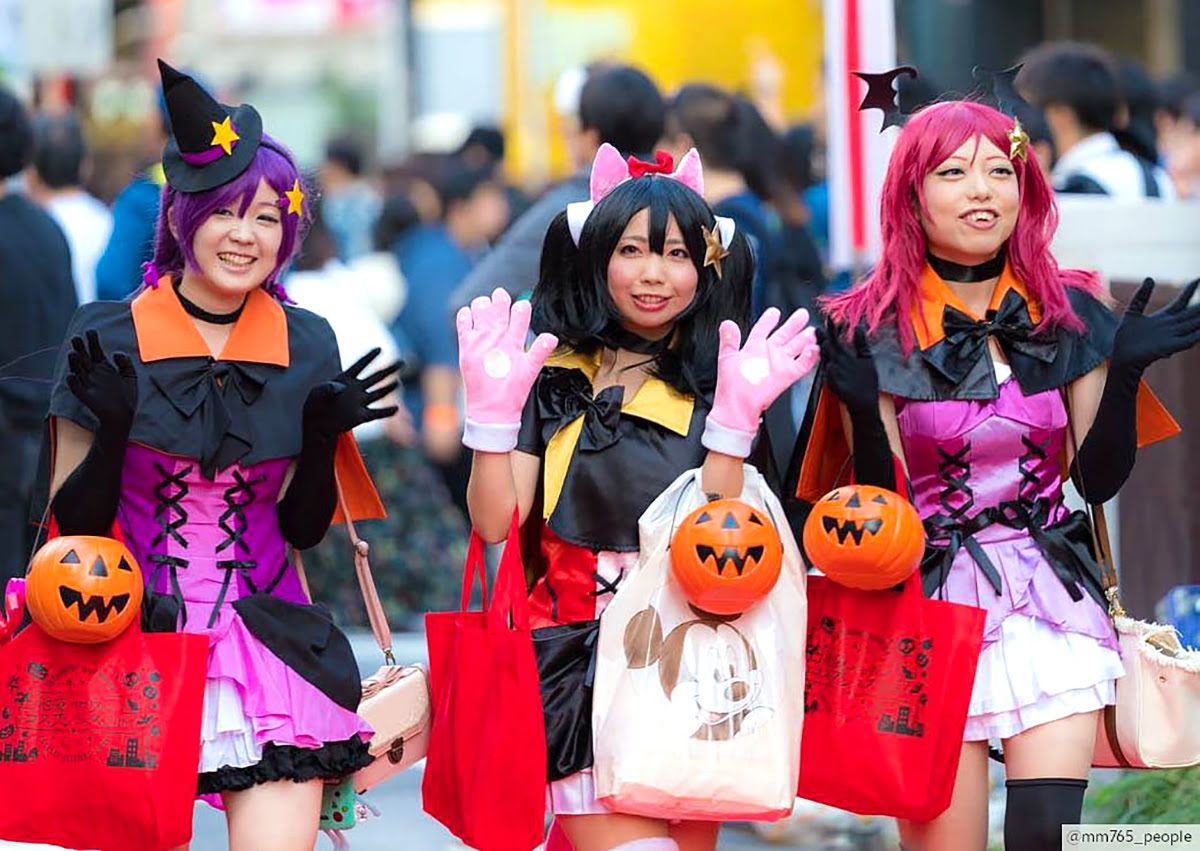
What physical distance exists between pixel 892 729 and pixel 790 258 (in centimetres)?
376

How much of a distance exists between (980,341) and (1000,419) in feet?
0.57

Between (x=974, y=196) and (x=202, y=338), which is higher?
(x=974, y=196)

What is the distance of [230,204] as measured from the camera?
4.35 m

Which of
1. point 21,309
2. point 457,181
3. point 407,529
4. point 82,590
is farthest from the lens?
point 457,181

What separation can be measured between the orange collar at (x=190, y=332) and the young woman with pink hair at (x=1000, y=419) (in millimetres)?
1167

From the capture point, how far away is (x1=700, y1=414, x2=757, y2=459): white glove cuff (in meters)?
4.27

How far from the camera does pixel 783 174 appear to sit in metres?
7.95

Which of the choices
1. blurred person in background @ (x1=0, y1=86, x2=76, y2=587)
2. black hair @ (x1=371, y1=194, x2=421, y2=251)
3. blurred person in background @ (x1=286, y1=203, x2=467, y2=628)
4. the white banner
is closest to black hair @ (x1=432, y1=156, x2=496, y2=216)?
black hair @ (x1=371, y1=194, x2=421, y2=251)

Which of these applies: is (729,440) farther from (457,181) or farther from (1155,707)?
(457,181)

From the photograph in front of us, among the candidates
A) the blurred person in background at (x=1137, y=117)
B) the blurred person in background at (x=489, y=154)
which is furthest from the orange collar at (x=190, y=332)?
the blurred person in background at (x=489, y=154)

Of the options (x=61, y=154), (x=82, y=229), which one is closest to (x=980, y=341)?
(x=82, y=229)

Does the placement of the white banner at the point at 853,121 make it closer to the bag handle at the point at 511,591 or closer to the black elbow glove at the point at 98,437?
the bag handle at the point at 511,591

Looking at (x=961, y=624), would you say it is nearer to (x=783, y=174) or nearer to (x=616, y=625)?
(x=616, y=625)

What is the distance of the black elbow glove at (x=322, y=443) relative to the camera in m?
4.31
